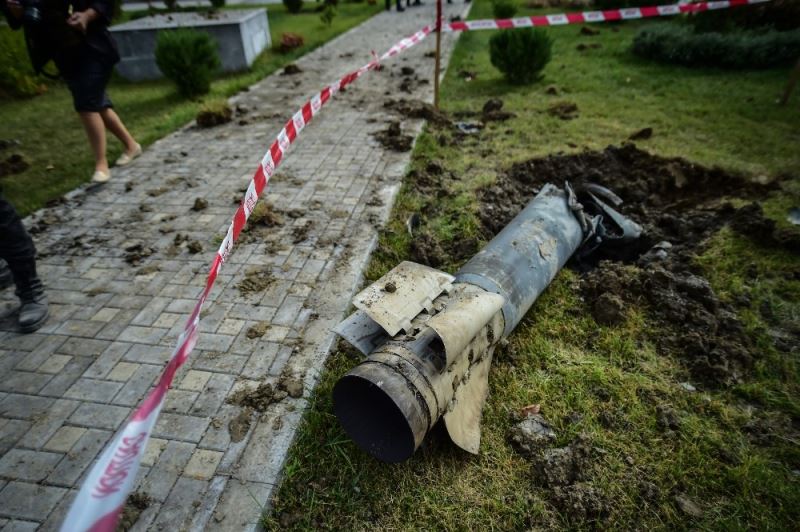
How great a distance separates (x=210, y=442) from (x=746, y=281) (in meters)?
4.04

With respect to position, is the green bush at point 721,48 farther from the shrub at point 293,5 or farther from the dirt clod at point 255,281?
the shrub at point 293,5

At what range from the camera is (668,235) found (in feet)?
13.3

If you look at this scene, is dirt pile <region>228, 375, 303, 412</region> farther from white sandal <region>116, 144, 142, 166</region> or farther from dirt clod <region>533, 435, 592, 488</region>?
white sandal <region>116, 144, 142, 166</region>

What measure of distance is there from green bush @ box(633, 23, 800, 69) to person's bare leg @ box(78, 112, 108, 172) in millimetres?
10670

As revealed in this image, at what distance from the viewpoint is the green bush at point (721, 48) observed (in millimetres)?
8539

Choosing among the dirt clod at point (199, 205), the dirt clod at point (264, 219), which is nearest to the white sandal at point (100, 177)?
the dirt clod at point (199, 205)

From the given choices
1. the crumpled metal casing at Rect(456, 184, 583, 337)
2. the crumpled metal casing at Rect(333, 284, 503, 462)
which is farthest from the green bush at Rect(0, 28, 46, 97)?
the crumpled metal casing at Rect(333, 284, 503, 462)

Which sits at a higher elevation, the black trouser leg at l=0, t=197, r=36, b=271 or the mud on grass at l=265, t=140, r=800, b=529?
the black trouser leg at l=0, t=197, r=36, b=271

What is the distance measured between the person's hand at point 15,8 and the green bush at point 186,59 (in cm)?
398

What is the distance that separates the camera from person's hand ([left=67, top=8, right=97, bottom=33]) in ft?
14.1

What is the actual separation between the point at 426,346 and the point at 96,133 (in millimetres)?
4910

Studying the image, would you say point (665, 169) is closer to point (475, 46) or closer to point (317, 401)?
point (317, 401)

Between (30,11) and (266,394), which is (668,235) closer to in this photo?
(266,394)

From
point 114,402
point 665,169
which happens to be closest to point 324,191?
point 114,402
